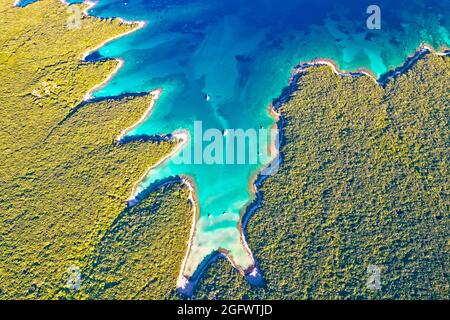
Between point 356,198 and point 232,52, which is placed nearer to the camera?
point 356,198

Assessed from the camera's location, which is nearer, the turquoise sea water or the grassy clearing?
the grassy clearing

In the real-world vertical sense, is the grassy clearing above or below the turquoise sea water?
below

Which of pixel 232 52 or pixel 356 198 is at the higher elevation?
pixel 232 52

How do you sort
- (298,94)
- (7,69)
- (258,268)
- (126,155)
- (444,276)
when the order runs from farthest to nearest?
(7,69) < (298,94) < (126,155) < (258,268) < (444,276)

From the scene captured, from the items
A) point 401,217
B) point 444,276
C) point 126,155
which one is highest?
point 126,155

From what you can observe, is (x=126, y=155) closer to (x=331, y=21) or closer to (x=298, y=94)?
(x=298, y=94)

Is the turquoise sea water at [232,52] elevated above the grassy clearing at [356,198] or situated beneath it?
elevated above

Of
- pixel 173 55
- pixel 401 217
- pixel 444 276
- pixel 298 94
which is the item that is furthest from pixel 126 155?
pixel 444 276

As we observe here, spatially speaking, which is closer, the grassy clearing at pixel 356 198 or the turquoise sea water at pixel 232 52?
the grassy clearing at pixel 356 198
